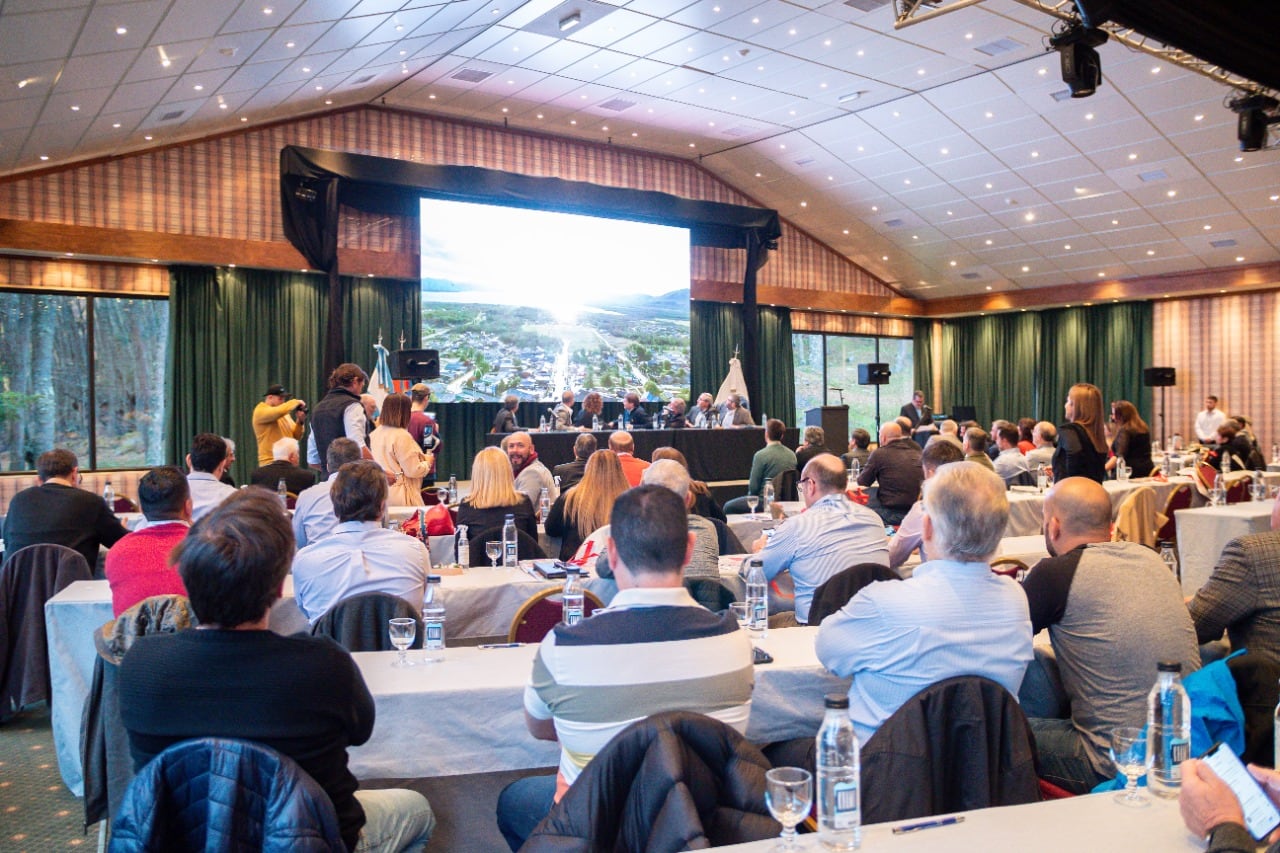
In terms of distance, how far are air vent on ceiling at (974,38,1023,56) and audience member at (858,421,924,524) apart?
21.2ft

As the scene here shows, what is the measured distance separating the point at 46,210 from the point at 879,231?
1271 centimetres

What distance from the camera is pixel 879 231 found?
17.7 meters

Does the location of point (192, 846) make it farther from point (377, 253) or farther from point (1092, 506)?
point (377, 253)

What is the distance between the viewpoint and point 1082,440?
23.7 ft

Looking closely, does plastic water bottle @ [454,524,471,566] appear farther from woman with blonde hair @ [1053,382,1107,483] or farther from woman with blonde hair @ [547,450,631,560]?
woman with blonde hair @ [1053,382,1107,483]

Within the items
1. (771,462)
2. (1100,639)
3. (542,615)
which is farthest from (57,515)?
(771,462)

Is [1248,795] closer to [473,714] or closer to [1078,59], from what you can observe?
[473,714]

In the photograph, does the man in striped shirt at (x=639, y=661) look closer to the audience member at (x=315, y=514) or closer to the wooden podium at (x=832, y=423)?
the audience member at (x=315, y=514)

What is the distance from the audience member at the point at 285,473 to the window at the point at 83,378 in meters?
5.80

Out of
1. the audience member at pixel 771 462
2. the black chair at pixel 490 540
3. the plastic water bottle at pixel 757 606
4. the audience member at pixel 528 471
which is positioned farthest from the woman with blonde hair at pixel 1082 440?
the plastic water bottle at pixel 757 606

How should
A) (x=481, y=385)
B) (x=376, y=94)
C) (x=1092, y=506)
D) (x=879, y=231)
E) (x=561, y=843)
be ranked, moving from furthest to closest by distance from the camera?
(x=879, y=231) < (x=481, y=385) < (x=376, y=94) < (x=1092, y=506) < (x=561, y=843)

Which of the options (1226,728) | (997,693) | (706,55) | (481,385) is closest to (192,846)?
(997,693)

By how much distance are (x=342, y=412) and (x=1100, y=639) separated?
5.67m

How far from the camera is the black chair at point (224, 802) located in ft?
5.70
